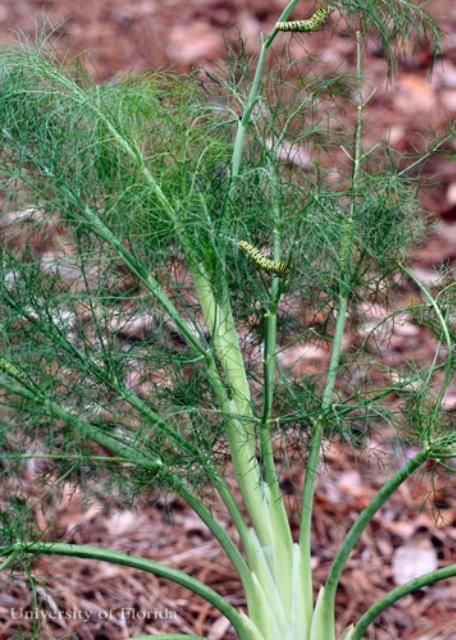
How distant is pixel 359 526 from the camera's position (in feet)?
2.75

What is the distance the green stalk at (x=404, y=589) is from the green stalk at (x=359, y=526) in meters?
0.03

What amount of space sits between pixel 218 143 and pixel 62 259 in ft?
0.58

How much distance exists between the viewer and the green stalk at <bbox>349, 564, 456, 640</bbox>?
78 centimetres

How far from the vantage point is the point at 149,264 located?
0.89 metres

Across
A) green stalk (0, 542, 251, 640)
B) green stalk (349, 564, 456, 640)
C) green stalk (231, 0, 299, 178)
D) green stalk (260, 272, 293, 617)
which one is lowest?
green stalk (0, 542, 251, 640)

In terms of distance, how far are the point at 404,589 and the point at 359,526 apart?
0.06 meters

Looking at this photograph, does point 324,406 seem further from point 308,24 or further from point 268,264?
point 308,24

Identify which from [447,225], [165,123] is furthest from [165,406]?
[447,225]

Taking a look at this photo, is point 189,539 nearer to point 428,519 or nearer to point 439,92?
point 428,519

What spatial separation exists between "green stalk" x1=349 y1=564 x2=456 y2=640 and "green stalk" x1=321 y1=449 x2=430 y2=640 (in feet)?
0.09

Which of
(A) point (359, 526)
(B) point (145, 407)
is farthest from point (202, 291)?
(A) point (359, 526)

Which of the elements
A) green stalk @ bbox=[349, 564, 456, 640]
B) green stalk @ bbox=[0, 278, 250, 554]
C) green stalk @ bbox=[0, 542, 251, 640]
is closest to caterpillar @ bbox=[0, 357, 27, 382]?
green stalk @ bbox=[0, 278, 250, 554]

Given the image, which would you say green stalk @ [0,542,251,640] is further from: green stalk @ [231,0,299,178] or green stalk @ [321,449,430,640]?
green stalk @ [231,0,299,178]

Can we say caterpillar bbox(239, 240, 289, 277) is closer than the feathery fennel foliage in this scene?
Yes
